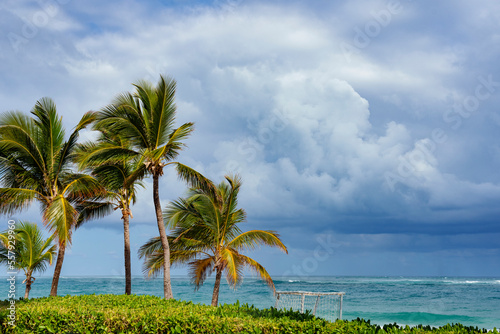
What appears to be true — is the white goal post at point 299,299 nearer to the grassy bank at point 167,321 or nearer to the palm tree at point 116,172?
the grassy bank at point 167,321

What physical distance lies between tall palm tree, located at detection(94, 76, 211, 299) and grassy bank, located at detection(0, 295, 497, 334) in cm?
531

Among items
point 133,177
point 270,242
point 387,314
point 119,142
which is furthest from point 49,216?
point 387,314

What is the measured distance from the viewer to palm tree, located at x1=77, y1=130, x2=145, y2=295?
13.1m

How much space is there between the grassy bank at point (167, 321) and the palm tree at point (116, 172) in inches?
201

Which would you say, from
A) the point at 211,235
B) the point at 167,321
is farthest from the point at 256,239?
the point at 167,321

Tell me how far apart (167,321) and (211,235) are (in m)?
8.99

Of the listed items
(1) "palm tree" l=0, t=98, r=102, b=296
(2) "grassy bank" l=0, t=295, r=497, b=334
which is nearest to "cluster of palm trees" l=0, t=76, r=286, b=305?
(1) "palm tree" l=0, t=98, r=102, b=296

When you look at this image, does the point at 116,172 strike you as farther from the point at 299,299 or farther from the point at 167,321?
the point at 167,321

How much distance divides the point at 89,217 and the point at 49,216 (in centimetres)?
600

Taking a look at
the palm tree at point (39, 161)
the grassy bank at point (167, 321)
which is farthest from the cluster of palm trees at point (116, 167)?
the grassy bank at point (167, 321)

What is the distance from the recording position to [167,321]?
6.93 metres

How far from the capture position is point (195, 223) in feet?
52.6

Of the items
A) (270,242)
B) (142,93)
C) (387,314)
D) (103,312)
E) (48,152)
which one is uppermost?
(142,93)

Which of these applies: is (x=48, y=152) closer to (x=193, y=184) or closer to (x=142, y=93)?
(x=142, y=93)
